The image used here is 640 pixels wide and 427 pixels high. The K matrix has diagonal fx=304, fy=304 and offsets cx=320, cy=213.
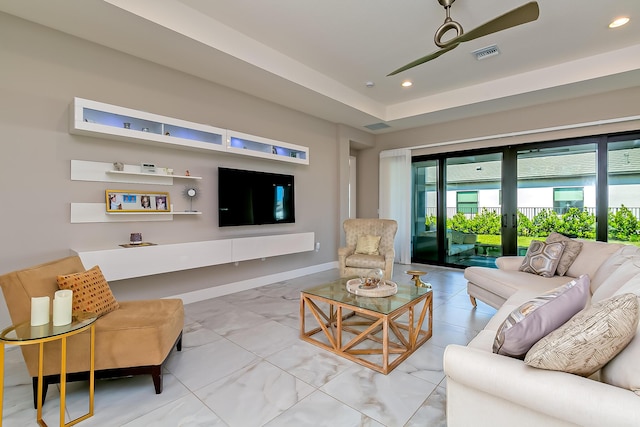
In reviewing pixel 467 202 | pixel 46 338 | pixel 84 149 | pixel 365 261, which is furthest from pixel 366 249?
pixel 46 338

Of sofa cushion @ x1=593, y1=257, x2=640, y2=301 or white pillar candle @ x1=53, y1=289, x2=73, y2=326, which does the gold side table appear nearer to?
white pillar candle @ x1=53, y1=289, x2=73, y2=326

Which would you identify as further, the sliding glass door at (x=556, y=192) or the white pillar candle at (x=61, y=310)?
the sliding glass door at (x=556, y=192)

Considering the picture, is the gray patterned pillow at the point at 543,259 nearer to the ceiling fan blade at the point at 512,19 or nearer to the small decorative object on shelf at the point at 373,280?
the small decorative object on shelf at the point at 373,280

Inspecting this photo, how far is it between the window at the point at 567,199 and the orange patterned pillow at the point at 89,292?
5.83 meters

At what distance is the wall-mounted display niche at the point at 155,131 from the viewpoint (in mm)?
2787

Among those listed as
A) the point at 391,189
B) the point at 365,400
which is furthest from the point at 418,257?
the point at 365,400

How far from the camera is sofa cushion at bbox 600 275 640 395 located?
1.01 metres

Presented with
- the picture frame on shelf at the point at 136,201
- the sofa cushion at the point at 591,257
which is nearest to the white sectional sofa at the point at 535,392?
the sofa cushion at the point at 591,257

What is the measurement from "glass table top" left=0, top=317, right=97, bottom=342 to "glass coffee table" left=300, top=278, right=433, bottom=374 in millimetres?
1565

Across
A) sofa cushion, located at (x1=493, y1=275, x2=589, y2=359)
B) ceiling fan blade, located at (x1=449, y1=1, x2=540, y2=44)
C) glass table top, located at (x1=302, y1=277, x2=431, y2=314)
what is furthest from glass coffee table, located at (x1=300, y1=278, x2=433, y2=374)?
ceiling fan blade, located at (x1=449, y1=1, x2=540, y2=44)

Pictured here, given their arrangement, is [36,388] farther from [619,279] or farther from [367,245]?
[367,245]

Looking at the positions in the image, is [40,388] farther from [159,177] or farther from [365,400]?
[159,177]

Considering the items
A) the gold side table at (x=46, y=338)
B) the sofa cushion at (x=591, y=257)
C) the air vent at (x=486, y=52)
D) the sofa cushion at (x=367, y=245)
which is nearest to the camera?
the gold side table at (x=46, y=338)

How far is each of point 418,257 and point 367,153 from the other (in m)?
2.51
